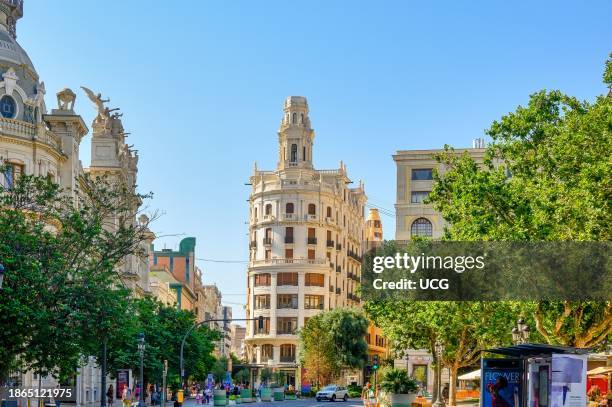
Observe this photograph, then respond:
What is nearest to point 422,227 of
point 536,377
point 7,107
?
point 7,107

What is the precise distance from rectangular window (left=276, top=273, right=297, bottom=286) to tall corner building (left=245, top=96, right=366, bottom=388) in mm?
110

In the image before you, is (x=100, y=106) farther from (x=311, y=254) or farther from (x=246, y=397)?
(x=311, y=254)

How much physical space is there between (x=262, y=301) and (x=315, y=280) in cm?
629

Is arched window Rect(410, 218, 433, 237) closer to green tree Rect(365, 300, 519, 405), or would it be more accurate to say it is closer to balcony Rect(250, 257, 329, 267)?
green tree Rect(365, 300, 519, 405)

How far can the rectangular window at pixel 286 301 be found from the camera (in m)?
116

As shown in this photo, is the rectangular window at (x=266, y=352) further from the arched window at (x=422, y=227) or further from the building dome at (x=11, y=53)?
the building dome at (x=11, y=53)

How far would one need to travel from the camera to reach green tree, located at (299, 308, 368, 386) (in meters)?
102

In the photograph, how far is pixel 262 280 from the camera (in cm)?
11800

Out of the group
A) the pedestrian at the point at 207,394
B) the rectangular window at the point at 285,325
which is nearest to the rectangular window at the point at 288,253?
the rectangular window at the point at 285,325

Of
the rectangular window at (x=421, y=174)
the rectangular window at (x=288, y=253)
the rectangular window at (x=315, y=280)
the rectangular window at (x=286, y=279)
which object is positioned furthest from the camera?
the rectangular window at (x=288, y=253)

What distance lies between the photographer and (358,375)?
11581cm

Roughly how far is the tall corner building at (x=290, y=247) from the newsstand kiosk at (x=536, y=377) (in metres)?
86.6

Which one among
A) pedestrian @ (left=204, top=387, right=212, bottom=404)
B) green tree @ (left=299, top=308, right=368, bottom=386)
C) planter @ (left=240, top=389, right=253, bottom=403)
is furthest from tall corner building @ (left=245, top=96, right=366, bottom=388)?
pedestrian @ (left=204, top=387, right=212, bottom=404)

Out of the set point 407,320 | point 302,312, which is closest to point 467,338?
point 407,320
